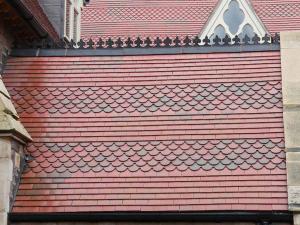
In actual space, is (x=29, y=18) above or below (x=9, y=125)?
above

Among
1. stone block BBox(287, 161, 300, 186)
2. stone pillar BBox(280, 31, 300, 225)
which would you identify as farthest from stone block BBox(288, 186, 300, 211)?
stone block BBox(287, 161, 300, 186)

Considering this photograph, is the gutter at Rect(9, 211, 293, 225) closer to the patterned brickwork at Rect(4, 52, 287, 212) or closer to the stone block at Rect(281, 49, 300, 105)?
the patterned brickwork at Rect(4, 52, 287, 212)

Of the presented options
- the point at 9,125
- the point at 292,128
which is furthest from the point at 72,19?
the point at 292,128

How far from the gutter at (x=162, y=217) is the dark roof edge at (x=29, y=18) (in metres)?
3.59

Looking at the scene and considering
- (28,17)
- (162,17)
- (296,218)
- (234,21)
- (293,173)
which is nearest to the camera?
(296,218)

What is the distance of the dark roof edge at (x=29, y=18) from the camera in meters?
10.4

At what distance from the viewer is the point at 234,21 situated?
1867 centimetres

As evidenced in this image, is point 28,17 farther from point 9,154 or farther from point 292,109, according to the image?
point 292,109

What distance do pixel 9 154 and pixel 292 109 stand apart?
13.9ft

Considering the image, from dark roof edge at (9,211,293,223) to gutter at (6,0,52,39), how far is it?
3.58 m

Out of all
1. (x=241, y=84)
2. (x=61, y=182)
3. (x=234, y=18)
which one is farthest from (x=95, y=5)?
(x=61, y=182)

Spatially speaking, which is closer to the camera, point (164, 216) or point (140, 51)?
point (164, 216)

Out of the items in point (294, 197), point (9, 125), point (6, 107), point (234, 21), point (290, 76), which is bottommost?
point (294, 197)

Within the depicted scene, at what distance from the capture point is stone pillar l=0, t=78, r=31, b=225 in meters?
8.76
